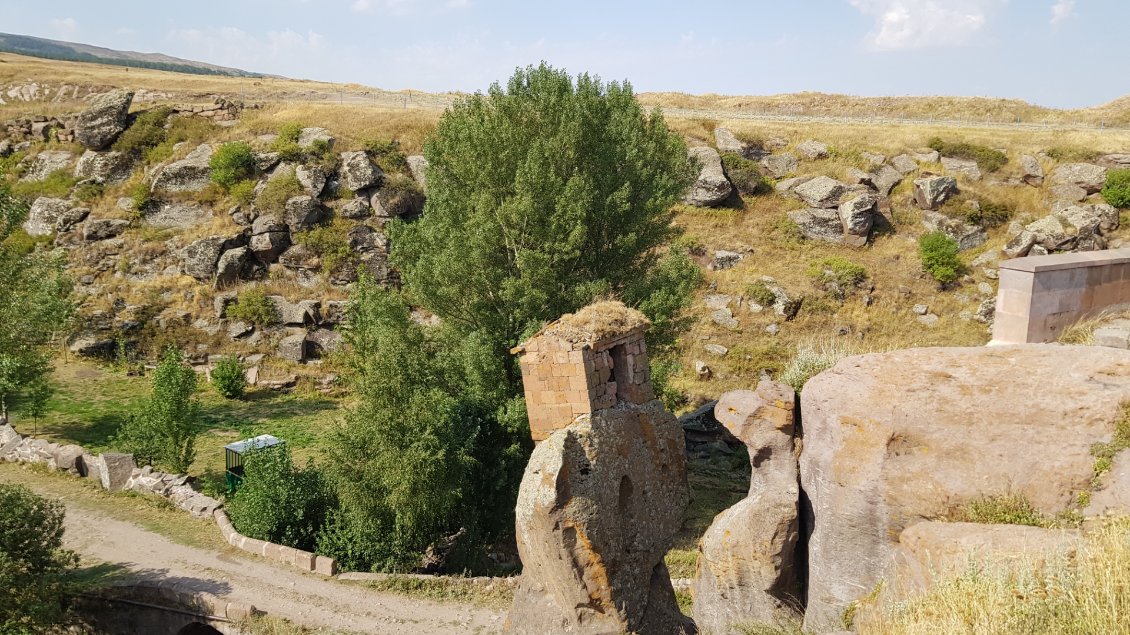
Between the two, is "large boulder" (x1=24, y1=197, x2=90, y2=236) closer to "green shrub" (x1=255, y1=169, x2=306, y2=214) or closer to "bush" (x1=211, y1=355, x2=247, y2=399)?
"green shrub" (x1=255, y1=169, x2=306, y2=214)

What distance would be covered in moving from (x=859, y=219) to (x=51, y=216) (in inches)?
1629

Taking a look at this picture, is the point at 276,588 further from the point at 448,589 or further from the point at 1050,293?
the point at 1050,293

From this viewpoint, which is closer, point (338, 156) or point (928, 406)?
point (928, 406)

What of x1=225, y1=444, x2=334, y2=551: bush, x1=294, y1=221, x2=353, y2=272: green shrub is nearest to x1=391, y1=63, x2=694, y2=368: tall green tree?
x1=225, y1=444, x2=334, y2=551: bush

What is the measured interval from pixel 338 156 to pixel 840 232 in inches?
1042

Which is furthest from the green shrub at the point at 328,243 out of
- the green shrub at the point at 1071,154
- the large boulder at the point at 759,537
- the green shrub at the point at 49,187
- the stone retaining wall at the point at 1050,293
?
the green shrub at the point at 1071,154

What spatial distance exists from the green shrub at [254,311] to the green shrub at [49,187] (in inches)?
551

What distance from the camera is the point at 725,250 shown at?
121 feet

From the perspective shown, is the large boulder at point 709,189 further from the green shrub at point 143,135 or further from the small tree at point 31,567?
the small tree at point 31,567

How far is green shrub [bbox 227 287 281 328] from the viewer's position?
33406 millimetres

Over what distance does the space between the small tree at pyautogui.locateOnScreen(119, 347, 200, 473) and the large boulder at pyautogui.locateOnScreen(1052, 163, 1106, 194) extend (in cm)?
4053

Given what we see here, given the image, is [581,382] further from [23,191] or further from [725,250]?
[23,191]

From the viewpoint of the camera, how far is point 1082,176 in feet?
120

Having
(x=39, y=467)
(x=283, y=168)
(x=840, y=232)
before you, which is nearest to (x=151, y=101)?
(x=283, y=168)
